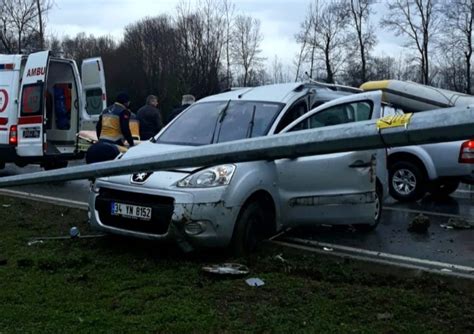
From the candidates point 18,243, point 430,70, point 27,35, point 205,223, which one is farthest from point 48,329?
point 430,70

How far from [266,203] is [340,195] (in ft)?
3.09

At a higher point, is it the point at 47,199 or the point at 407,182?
the point at 407,182

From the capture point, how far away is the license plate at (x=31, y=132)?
39.1ft

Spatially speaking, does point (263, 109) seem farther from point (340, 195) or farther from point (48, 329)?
point (48, 329)

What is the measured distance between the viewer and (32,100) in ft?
39.2

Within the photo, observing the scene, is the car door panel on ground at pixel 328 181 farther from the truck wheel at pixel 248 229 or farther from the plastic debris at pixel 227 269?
the plastic debris at pixel 227 269

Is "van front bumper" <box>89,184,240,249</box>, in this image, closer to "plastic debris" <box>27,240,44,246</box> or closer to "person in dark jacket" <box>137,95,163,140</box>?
"plastic debris" <box>27,240,44,246</box>

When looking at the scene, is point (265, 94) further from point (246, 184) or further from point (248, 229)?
point (248, 229)

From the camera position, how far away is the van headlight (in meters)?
5.66

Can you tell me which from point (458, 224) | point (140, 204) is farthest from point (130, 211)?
point (458, 224)

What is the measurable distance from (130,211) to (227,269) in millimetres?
1189

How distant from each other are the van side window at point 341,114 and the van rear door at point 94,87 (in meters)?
7.90

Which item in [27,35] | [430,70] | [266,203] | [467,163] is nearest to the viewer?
[266,203]

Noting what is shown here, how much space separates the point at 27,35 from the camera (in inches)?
1805
